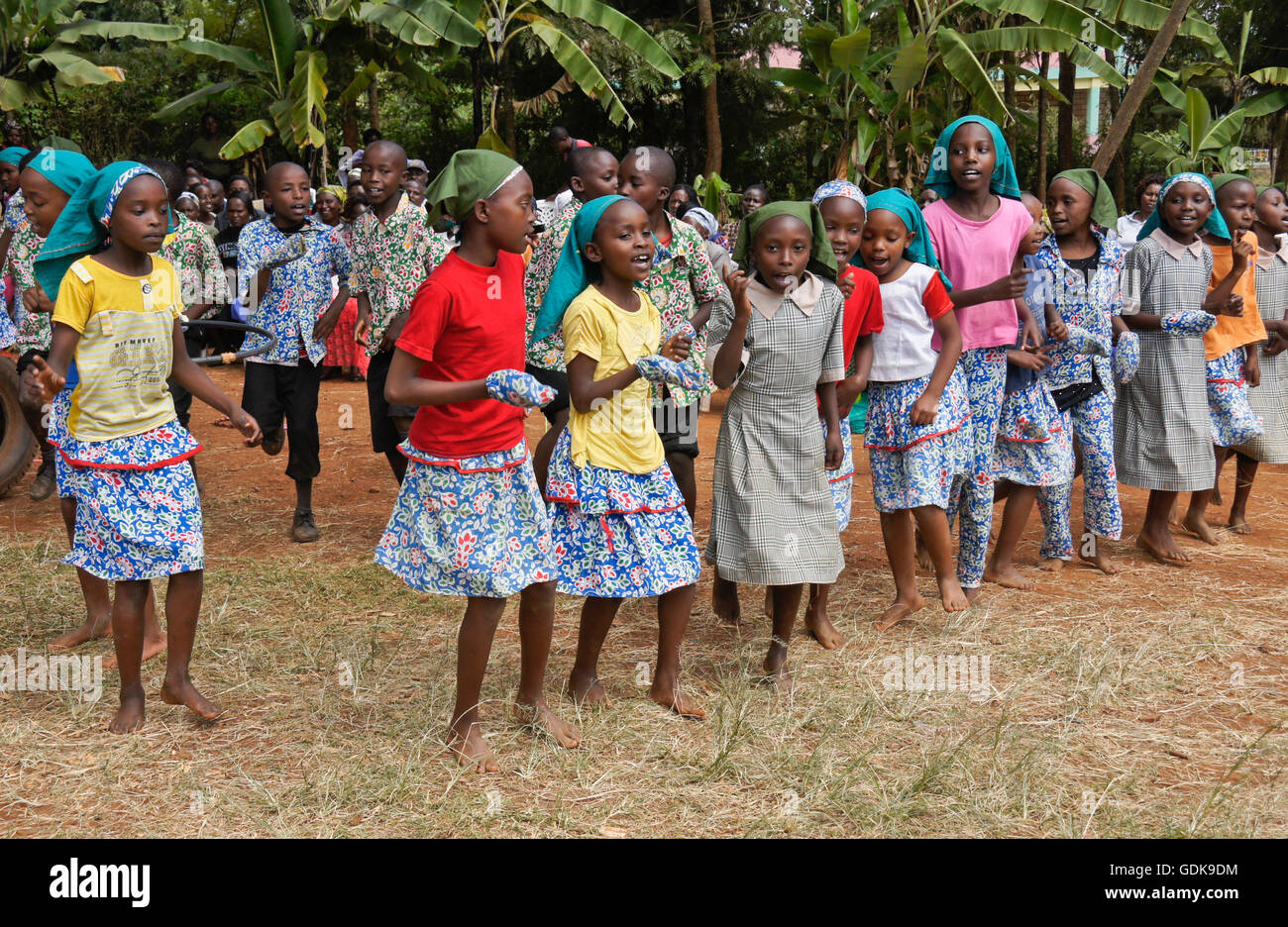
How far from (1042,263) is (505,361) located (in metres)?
3.09

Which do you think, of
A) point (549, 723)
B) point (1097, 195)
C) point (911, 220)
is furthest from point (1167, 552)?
point (549, 723)

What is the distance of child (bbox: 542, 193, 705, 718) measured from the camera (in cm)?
380

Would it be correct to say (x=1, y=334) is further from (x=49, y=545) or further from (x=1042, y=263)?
(x=1042, y=263)

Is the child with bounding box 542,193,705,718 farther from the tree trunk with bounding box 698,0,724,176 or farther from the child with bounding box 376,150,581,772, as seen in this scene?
the tree trunk with bounding box 698,0,724,176

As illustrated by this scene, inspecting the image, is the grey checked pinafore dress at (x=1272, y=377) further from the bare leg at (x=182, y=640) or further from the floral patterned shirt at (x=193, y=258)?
the floral patterned shirt at (x=193, y=258)

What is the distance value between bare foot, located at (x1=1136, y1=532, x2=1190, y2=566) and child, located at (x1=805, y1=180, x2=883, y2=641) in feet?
7.48

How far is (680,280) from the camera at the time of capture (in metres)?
5.05

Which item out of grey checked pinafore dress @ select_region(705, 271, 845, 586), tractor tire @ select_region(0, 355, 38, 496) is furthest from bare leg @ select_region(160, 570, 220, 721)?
tractor tire @ select_region(0, 355, 38, 496)

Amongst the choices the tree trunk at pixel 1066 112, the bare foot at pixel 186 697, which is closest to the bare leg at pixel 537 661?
the bare foot at pixel 186 697

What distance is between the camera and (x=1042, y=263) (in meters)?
5.64

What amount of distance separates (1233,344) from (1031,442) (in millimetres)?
1760

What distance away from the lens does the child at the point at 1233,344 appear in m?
6.48

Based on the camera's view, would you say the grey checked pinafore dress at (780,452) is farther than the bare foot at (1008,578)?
No
